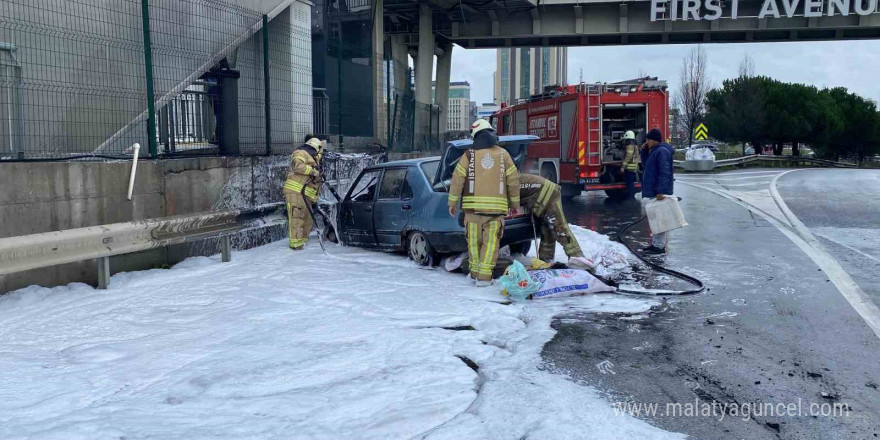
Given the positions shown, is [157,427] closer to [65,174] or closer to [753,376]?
[753,376]

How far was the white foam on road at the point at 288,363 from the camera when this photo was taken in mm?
3822

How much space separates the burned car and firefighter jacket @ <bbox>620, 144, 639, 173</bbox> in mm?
8437

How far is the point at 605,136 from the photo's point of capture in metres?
18.1

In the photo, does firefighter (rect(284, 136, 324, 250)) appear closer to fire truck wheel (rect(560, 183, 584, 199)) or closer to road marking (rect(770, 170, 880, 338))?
road marking (rect(770, 170, 880, 338))

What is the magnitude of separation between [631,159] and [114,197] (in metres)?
12.0

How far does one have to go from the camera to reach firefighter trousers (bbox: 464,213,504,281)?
23.9 feet

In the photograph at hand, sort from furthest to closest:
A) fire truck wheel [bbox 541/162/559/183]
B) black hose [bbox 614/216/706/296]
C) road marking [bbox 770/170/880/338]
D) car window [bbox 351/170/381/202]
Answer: fire truck wheel [bbox 541/162/559/183], car window [bbox 351/170/381/202], black hose [bbox 614/216/706/296], road marking [bbox 770/170/880/338]

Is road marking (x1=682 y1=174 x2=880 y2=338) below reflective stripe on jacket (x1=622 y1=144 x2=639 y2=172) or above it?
below

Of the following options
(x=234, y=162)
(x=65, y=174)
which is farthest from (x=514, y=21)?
(x=65, y=174)

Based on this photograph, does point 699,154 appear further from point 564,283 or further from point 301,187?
point 564,283

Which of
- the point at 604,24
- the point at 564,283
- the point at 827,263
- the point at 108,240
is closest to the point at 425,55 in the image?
the point at 604,24

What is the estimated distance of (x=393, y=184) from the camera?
29.8 feet

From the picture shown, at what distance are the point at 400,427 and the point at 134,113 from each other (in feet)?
20.6

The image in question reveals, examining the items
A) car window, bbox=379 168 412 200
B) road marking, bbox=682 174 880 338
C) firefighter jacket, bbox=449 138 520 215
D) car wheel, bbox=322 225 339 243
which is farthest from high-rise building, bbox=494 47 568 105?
firefighter jacket, bbox=449 138 520 215
